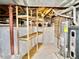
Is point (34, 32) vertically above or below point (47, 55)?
above

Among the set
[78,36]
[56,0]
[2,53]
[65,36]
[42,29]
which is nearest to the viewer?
[56,0]

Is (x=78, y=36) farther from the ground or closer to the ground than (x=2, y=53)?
farther from the ground

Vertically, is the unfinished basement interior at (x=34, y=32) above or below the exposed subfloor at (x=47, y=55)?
above

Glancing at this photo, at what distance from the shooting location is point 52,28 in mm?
9430

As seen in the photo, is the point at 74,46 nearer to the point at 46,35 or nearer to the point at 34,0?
the point at 34,0

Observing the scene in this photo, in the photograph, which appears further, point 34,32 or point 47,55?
point 34,32

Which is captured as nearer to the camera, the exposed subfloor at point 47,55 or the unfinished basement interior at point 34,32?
the unfinished basement interior at point 34,32

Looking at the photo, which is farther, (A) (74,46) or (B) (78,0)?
(A) (74,46)

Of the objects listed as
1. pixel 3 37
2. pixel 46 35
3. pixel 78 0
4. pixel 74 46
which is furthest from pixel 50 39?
pixel 78 0

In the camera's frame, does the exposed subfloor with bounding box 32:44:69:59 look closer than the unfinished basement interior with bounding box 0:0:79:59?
No

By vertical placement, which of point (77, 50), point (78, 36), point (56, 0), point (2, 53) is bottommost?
point (2, 53)

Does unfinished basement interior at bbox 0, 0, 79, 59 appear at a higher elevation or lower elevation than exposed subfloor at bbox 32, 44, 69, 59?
higher

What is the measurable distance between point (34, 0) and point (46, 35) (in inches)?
262

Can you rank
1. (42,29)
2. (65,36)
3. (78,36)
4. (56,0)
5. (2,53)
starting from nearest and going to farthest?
(56,0), (78,36), (65,36), (2,53), (42,29)
